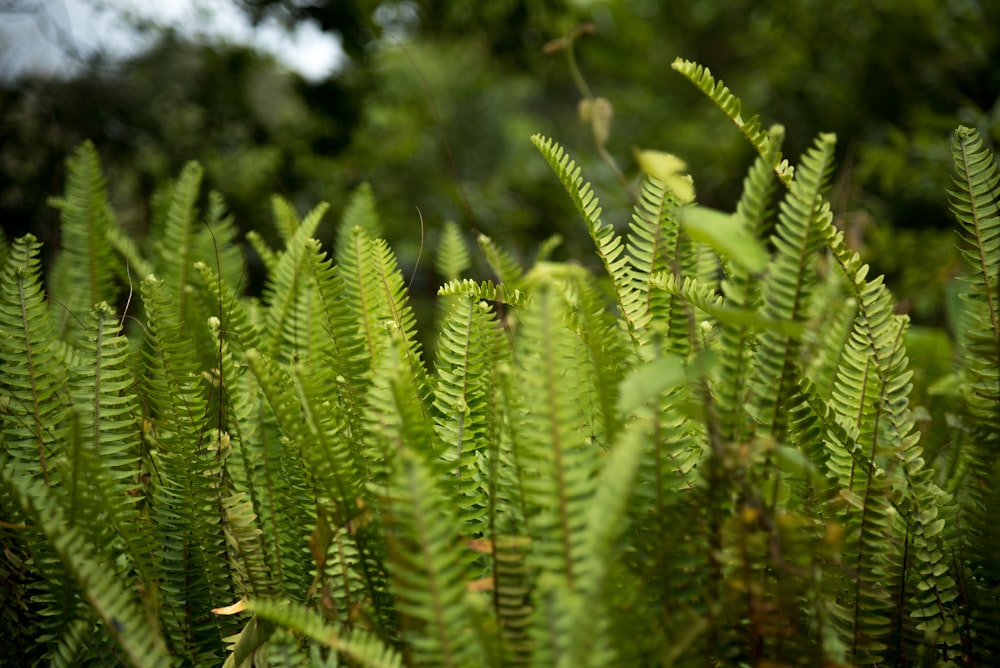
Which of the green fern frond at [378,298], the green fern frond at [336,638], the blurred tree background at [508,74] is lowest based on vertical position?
the green fern frond at [336,638]

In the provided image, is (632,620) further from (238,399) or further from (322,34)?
(322,34)

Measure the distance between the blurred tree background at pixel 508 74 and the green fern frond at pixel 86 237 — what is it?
33 cm

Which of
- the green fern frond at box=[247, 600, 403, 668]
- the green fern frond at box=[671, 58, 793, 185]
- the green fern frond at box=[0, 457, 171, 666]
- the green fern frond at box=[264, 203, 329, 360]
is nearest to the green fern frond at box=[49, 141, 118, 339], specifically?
the green fern frond at box=[264, 203, 329, 360]

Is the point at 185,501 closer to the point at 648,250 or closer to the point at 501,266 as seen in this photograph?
the point at 501,266

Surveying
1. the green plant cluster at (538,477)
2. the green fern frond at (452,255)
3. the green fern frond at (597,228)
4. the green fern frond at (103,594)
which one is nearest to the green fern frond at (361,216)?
the green fern frond at (452,255)

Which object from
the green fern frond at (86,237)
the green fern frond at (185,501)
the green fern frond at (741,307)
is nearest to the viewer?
the green fern frond at (741,307)

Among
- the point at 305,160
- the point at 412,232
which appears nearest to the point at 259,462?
the point at 412,232

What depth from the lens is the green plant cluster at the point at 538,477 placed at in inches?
15.9

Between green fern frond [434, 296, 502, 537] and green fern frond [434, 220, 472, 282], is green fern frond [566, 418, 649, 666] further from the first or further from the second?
green fern frond [434, 220, 472, 282]

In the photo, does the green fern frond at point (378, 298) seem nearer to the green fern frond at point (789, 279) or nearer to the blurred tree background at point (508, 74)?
the green fern frond at point (789, 279)

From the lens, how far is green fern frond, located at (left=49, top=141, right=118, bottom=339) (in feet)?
3.12

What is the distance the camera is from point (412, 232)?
7.38 ft

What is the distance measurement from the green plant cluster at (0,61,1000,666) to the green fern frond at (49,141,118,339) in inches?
10.8

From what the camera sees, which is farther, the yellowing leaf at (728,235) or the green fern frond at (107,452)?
the green fern frond at (107,452)
